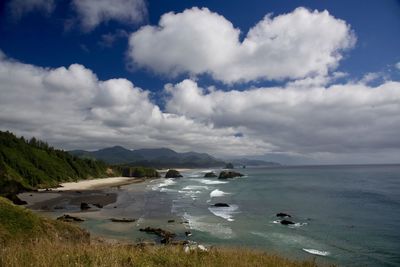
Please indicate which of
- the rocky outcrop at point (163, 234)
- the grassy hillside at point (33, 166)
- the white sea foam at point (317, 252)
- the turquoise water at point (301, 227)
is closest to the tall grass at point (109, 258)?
the turquoise water at point (301, 227)

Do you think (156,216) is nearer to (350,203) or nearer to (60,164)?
(350,203)

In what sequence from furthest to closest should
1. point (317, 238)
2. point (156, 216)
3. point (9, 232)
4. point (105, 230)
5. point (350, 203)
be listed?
point (350, 203) → point (156, 216) → point (105, 230) → point (317, 238) → point (9, 232)

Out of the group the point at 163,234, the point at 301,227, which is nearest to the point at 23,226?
the point at 163,234

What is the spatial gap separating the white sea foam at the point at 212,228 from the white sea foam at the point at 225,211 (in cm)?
426

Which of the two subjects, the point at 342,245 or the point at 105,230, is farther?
the point at 105,230

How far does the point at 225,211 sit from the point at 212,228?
15916 millimetres

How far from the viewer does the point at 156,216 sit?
161 ft

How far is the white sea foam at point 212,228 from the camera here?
3583cm

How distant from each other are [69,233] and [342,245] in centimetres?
2363

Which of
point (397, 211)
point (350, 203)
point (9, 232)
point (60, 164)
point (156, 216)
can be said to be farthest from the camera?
point (60, 164)

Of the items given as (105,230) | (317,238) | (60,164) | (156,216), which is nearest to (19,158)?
(60,164)

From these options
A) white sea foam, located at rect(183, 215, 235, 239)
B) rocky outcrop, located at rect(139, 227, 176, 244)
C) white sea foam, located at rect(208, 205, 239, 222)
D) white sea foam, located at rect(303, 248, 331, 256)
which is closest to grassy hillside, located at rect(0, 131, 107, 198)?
white sea foam, located at rect(208, 205, 239, 222)

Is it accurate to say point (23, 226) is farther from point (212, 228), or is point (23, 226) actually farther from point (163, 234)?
point (212, 228)

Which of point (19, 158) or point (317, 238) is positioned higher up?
point (19, 158)
